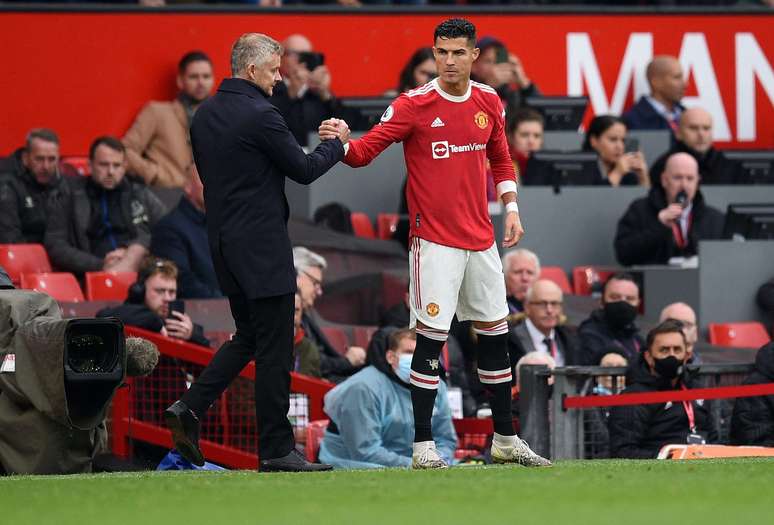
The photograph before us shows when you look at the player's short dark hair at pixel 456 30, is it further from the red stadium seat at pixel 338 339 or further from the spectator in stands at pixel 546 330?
the red stadium seat at pixel 338 339

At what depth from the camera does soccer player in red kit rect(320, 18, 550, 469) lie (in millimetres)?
8516

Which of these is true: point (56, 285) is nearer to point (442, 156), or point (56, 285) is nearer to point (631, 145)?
point (442, 156)

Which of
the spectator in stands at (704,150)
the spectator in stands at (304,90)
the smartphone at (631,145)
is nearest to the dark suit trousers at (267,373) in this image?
the spectator in stands at (304,90)

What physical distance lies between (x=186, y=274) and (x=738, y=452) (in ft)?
15.2

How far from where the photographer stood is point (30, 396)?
9.05 m

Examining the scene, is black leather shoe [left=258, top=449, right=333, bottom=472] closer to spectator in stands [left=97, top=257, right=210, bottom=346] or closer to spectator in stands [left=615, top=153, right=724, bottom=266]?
spectator in stands [left=97, top=257, right=210, bottom=346]

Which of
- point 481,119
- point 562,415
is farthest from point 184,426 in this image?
point 562,415

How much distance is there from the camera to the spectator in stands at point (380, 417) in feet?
33.7

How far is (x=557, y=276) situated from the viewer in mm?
14297

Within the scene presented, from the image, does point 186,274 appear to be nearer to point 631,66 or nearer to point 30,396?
point 30,396

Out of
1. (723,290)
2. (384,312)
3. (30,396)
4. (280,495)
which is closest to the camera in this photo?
(280,495)

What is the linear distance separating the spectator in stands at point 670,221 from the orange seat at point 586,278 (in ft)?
0.74

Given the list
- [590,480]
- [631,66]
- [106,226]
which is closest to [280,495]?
[590,480]

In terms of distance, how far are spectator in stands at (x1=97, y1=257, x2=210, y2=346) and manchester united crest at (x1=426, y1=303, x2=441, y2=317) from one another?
3030 millimetres
